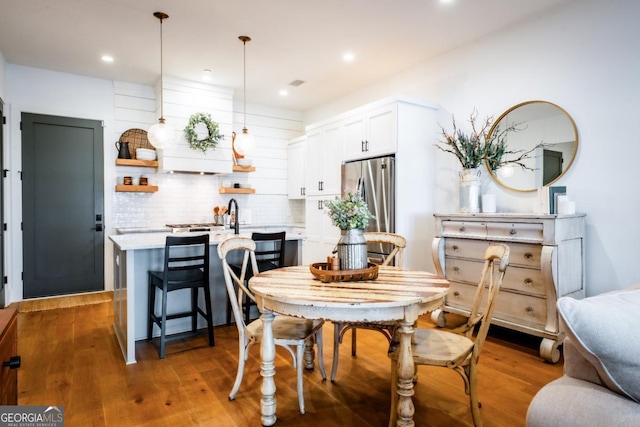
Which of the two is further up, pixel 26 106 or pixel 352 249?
pixel 26 106

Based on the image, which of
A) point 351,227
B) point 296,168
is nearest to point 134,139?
point 296,168

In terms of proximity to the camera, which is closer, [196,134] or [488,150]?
[488,150]

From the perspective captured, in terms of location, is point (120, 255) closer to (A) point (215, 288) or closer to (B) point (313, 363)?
(A) point (215, 288)

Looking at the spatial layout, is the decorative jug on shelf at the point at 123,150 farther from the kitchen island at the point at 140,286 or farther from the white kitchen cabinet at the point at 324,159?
the white kitchen cabinet at the point at 324,159

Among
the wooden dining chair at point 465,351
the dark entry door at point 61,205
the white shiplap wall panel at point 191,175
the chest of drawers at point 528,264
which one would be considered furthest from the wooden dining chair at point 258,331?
the dark entry door at point 61,205

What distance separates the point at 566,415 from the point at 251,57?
4384mm

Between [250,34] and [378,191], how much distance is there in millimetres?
2101

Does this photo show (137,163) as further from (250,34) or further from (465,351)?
(465,351)

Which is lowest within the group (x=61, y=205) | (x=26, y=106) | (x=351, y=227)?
(x=351, y=227)

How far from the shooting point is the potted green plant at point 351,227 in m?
2.05

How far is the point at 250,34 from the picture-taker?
378 cm

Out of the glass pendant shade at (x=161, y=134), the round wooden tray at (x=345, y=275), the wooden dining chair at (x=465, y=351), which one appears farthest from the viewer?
the glass pendant shade at (x=161, y=134)

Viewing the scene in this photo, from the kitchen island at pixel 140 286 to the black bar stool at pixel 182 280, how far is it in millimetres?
89

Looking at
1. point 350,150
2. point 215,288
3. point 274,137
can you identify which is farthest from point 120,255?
point 274,137
